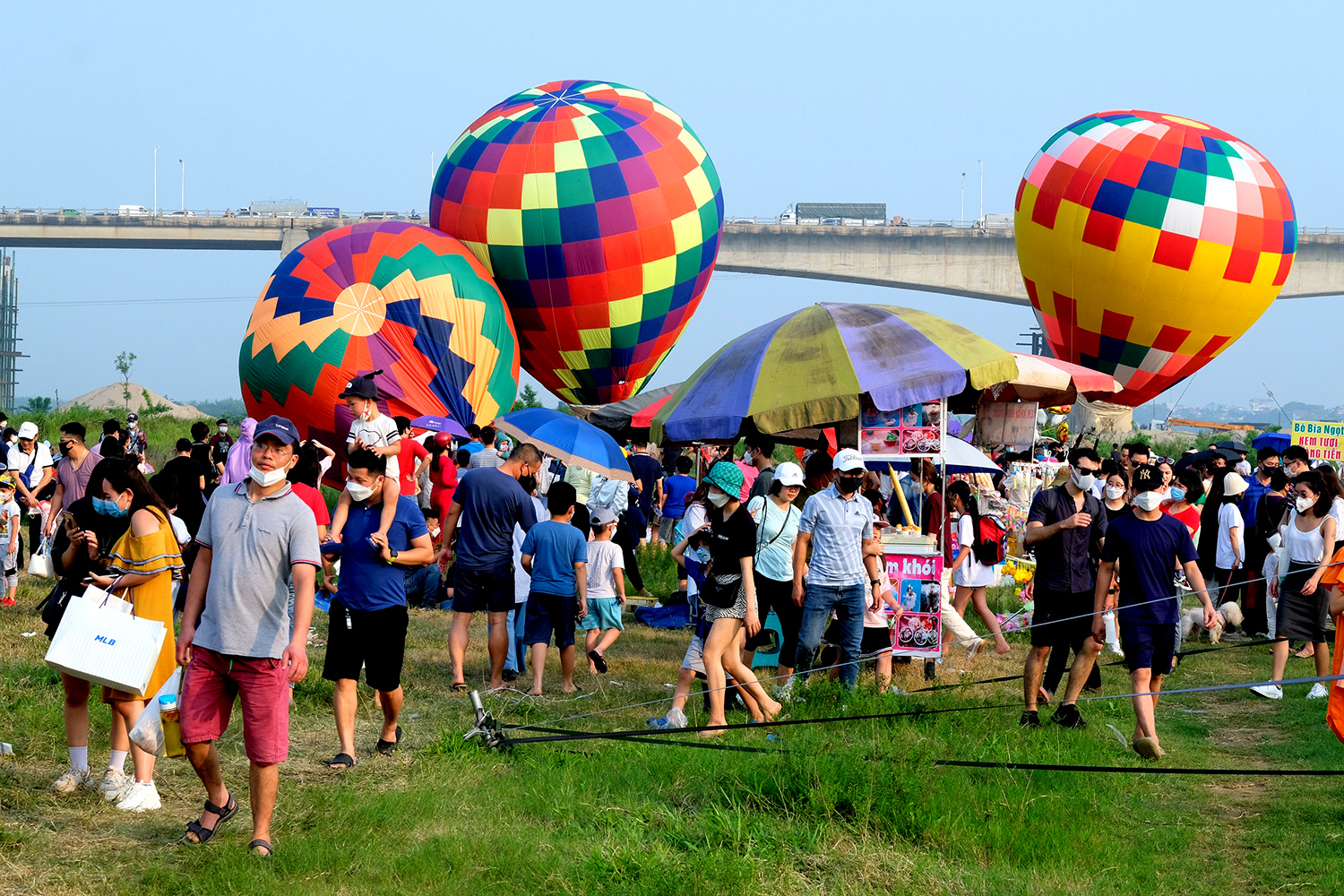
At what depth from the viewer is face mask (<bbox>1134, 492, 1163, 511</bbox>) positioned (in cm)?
770

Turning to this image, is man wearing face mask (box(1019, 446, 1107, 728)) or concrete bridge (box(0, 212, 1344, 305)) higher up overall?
concrete bridge (box(0, 212, 1344, 305))

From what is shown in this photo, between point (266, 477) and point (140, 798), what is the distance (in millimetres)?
1813

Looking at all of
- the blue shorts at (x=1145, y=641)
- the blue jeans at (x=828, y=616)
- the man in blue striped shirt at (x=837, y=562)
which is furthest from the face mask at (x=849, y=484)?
the blue shorts at (x=1145, y=641)

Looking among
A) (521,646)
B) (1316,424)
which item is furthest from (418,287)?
(1316,424)

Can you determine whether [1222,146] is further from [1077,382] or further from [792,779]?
[792,779]

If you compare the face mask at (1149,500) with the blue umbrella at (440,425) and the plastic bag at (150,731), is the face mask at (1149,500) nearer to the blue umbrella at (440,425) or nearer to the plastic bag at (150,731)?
the plastic bag at (150,731)

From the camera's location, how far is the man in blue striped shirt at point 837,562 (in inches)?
327

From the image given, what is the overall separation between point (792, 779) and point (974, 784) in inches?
37.1

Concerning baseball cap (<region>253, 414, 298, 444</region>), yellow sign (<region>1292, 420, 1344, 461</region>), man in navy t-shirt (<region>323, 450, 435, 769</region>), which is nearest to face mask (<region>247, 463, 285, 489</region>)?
baseball cap (<region>253, 414, 298, 444</region>)

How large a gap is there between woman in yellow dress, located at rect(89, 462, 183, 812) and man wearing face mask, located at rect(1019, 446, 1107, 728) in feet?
16.4

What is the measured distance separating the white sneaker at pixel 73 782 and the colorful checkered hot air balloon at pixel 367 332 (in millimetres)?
10427

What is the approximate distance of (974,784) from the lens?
6.41 m

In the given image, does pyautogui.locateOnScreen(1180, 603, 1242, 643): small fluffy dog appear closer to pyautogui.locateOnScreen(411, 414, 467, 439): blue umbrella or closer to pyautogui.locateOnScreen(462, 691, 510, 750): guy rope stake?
pyautogui.locateOnScreen(462, 691, 510, 750): guy rope stake

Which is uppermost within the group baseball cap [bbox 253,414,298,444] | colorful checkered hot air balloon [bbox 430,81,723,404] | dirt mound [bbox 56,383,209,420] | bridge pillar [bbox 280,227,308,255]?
bridge pillar [bbox 280,227,308,255]
